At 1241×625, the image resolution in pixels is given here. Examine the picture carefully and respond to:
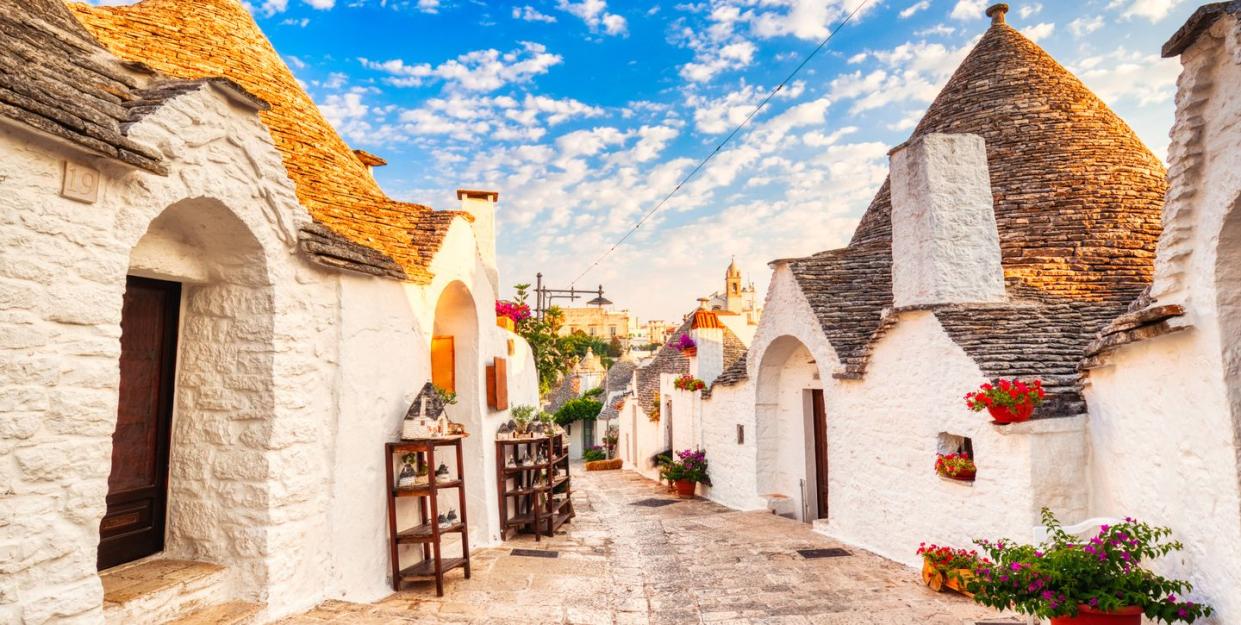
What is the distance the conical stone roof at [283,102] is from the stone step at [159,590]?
273 centimetres

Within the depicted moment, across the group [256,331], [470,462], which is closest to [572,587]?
[470,462]

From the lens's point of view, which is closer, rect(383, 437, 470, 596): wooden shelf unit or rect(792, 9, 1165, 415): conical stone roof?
rect(383, 437, 470, 596): wooden shelf unit

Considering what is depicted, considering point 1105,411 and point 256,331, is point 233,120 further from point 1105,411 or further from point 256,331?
point 1105,411

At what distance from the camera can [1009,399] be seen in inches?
208

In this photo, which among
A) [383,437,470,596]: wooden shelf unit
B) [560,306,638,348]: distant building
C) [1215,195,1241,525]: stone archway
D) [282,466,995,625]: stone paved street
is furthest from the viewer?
[560,306,638,348]: distant building

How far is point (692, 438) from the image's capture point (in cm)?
1459

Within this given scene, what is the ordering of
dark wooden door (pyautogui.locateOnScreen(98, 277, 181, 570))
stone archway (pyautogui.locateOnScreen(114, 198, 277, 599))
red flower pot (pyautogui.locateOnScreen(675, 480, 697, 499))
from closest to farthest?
dark wooden door (pyautogui.locateOnScreen(98, 277, 181, 570)) → stone archway (pyautogui.locateOnScreen(114, 198, 277, 599)) → red flower pot (pyautogui.locateOnScreen(675, 480, 697, 499))

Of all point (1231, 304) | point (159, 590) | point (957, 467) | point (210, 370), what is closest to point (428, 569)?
point (159, 590)

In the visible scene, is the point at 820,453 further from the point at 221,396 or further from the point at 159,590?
the point at 159,590

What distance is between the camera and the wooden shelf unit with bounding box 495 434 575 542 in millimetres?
7680

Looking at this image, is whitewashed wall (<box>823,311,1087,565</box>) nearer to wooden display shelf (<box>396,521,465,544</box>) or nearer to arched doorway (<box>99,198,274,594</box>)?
wooden display shelf (<box>396,521,465,544</box>)

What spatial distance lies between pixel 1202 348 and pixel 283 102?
307 inches

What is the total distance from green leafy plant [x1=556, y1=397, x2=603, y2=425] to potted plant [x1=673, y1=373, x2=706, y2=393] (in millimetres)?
16365

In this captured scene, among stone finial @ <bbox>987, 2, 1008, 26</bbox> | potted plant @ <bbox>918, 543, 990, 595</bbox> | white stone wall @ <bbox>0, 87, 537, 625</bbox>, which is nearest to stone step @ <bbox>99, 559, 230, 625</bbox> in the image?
white stone wall @ <bbox>0, 87, 537, 625</bbox>
